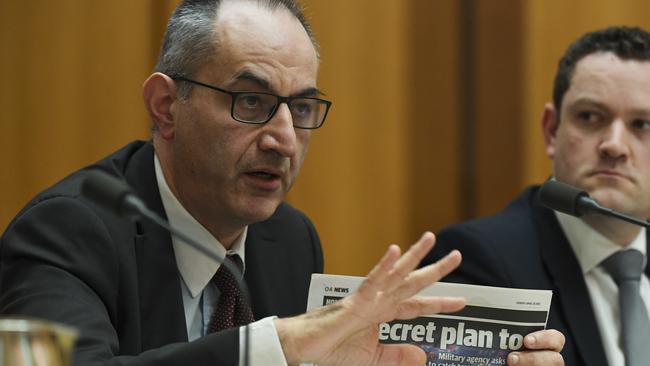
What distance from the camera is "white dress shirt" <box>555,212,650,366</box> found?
2.18 meters

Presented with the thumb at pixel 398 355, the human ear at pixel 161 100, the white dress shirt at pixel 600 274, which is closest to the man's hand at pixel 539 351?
the thumb at pixel 398 355

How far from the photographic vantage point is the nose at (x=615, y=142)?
87.8 inches

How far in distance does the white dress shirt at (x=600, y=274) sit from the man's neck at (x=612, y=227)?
2 cm

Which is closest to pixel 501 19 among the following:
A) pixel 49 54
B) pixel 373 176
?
pixel 373 176

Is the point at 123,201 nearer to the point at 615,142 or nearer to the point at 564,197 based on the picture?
the point at 564,197

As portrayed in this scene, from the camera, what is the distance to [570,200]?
180 cm

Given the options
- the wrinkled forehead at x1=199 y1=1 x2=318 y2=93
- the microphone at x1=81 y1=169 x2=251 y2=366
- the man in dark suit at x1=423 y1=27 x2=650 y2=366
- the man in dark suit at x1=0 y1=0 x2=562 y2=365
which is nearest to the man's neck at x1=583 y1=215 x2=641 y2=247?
the man in dark suit at x1=423 y1=27 x2=650 y2=366

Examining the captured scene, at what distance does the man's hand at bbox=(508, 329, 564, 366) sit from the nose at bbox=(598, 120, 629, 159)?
0.73 m

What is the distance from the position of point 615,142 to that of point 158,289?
112cm

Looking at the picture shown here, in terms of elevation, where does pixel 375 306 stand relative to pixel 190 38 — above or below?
below

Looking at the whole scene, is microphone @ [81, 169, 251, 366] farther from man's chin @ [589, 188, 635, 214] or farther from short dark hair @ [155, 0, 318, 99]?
man's chin @ [589, 188, 635, 214]

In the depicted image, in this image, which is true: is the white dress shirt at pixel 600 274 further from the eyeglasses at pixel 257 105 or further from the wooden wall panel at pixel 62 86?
the wooden wall panel at pixel 62 86

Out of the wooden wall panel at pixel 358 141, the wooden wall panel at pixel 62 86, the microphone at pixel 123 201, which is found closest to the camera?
the microphone at pixel 123 201

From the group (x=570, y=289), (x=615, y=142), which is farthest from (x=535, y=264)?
(x=615, y=142)
